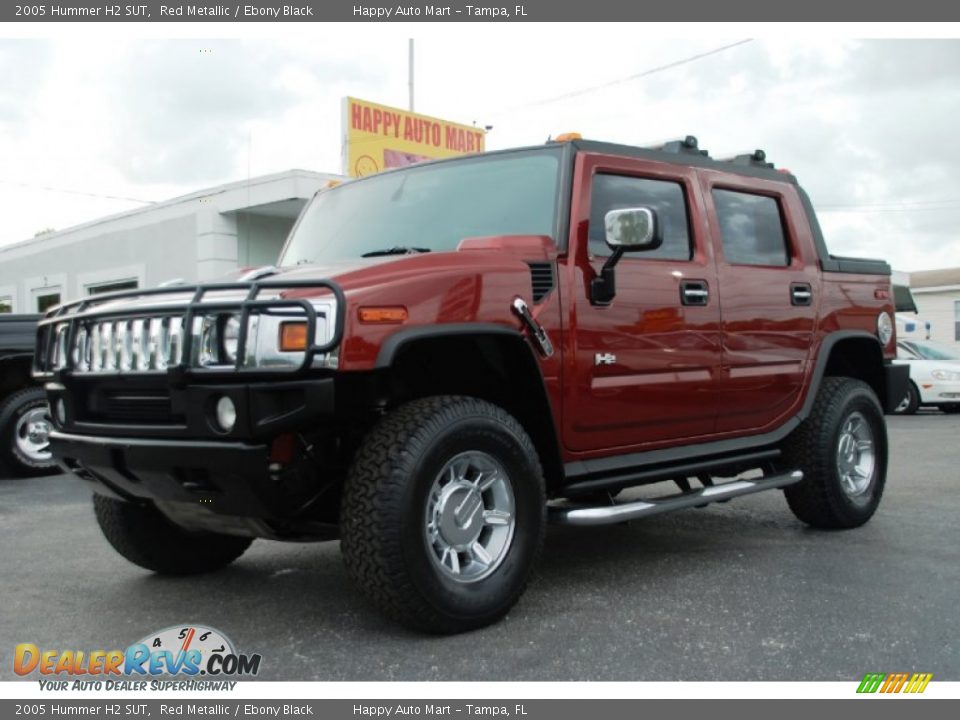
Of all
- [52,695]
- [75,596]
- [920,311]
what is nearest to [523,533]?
[52,695]

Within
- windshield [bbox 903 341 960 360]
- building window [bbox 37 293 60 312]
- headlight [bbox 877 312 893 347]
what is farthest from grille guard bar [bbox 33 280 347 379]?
building window [bbox 37 293 60 312]

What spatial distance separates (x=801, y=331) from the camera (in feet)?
18.7

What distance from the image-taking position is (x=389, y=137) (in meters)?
21.5

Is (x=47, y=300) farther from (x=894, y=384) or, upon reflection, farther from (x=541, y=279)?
(x=541, y=279)

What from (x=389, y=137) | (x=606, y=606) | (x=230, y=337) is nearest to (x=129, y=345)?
(x=230, y=337)

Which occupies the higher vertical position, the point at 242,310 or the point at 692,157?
the point at 692,157

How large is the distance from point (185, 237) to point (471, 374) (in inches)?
615

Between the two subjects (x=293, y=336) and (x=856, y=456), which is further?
(x=856, y=456)

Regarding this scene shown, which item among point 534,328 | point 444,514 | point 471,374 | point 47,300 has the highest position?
point 534,328

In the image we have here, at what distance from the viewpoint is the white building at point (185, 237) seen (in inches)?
693

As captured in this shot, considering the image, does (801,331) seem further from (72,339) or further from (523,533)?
(72,339)

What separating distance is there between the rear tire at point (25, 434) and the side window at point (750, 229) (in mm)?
6123

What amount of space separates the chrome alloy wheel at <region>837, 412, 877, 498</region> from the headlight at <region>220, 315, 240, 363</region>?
3750mm

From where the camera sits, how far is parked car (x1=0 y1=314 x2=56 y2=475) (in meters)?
8.84
